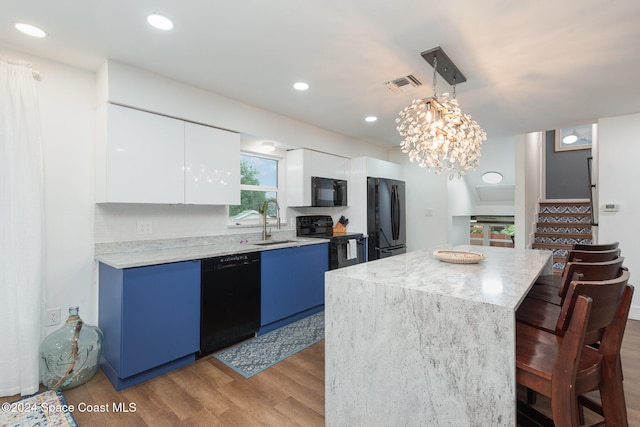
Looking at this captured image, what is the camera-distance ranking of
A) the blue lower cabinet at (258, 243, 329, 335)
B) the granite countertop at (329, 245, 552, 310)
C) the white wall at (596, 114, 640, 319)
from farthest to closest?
the white wall at (596, 114, 640, 319) < the blue lower cabinet at (258, 243, 329, 335) < the granite countertop at (329, 245, 552, 310)

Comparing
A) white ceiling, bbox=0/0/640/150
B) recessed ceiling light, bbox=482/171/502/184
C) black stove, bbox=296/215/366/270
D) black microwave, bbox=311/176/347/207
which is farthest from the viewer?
recessed ceiling light, bbox=482/171/502/184

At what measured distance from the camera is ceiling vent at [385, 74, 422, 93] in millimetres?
2561

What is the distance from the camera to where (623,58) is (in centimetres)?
224

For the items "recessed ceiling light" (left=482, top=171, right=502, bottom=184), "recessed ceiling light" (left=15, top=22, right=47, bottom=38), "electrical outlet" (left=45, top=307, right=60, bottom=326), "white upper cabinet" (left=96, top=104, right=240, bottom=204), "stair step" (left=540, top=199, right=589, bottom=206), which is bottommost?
"electrical outlet" (left=45, top=307, right=60, bottom=326)

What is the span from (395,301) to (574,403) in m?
0.69

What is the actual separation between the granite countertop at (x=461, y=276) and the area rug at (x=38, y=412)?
1.84 meters

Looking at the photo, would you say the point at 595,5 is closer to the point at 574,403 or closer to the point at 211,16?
the point at 574,403

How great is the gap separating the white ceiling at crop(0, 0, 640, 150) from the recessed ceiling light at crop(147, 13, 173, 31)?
0.13 ft

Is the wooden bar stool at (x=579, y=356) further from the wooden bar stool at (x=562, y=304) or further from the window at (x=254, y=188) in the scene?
the window at (x=254, y=188)

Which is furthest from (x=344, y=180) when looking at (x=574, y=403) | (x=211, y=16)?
(x=574, y=403)

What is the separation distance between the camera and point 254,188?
374 cm

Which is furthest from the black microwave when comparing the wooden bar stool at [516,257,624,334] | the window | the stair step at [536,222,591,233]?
the stair step at [536,222,591,233]

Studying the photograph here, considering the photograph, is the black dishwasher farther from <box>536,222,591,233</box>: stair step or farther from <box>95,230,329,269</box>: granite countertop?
<box>536,222,591,233</box>: stair step

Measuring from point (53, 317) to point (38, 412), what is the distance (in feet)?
2.35
